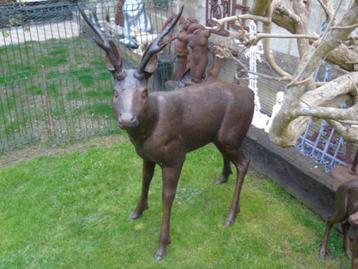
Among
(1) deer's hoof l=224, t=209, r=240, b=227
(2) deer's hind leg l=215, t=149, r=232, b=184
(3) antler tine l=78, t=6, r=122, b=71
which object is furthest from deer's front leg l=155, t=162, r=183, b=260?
(2) deer's hind leg l=215, t=149, r=232, b=184

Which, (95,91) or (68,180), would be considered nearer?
(68,180)

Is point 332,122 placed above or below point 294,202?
above

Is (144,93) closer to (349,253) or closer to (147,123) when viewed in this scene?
(147,123)

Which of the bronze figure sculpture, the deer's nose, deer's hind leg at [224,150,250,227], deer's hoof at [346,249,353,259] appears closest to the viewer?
the deer's nose

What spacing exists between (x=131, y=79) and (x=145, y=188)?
148 centimetres

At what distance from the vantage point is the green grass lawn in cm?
423

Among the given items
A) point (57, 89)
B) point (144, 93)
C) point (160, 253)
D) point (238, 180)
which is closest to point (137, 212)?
point (160, 253)

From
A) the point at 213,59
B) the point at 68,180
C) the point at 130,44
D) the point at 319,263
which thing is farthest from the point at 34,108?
the point at 319,263

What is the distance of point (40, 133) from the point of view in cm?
700

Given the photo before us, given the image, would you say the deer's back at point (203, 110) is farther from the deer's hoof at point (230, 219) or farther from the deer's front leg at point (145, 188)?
the deer's hoof at point (230, 219)

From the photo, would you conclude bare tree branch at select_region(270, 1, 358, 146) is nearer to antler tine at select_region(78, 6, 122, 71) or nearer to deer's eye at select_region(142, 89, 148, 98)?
deer's eye at select_region(142, 89, 148, 98)

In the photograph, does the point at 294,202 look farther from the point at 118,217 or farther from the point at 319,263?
the point at 118,217

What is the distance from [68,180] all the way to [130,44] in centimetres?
377

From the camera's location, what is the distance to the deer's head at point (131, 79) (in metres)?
3.46
